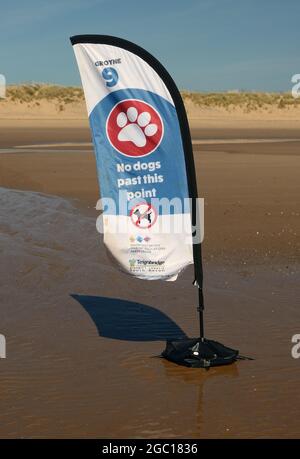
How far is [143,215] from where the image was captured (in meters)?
6.39

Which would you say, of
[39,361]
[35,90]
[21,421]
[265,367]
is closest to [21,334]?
[39,361]

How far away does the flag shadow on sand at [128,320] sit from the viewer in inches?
297

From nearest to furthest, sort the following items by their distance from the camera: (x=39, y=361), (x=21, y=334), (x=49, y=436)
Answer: (x=49, y=436) < (x=39, y=361) < (x=21, y=334)

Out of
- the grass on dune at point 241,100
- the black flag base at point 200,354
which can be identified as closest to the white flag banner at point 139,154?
the black flag base at point 200,354

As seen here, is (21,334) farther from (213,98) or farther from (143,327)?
(213,98)

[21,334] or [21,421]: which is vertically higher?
[21,334]

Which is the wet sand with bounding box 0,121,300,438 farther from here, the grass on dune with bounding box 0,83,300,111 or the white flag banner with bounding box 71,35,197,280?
the grass on dune with bounding box 0,83,300,111

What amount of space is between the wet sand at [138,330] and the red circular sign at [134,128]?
6.25ft

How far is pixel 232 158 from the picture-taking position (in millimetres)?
25656

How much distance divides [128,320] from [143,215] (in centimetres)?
195

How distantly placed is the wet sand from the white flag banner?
1013 millimetres

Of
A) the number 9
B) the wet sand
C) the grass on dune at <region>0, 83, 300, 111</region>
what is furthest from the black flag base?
the grass on dune at <region>0, 83, 300, 111</region>

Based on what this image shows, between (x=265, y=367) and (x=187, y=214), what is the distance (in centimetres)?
152

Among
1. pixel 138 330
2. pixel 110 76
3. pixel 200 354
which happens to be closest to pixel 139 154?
pixel 110 76
